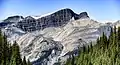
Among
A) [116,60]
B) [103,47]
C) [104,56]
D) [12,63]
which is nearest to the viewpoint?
[12,63]

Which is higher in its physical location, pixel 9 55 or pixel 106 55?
pixel 9 55

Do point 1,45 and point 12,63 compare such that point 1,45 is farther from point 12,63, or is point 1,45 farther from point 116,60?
point 116,60

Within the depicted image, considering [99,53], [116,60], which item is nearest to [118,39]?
[99,53]

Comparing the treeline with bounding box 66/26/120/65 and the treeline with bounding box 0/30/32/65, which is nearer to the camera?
the treeline with bounding box 0/30/32/65

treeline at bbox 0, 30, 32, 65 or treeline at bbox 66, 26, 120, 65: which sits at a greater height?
treeline at bbox 0, 30, 32, 65

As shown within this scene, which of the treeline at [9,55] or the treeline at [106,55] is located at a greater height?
the treeline at [9,55]

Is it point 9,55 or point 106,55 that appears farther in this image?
point 106,55

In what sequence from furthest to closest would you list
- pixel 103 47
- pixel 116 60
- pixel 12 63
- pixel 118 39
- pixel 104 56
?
pixel 103 47 → pixel 118 39 → pixel 104 56 → pixel 116 60 → pixel 12 63

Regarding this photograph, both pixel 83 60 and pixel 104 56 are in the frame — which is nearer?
pixel 104 56

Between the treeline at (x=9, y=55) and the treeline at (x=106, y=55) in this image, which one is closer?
the treeline at (x=9, y=55)

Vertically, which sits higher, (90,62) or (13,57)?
(13,57)

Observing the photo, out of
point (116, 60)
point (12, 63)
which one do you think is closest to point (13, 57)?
point (12, 63)
